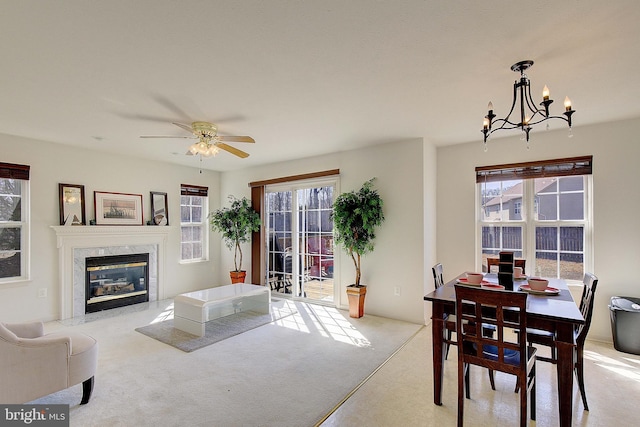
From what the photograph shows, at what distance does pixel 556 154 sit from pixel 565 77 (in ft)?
5.65

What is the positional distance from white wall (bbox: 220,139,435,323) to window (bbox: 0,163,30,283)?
14.3ft

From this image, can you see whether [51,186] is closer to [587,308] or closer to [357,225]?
[357,225]

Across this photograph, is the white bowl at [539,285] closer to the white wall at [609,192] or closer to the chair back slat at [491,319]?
the chair back slat at [491,319]

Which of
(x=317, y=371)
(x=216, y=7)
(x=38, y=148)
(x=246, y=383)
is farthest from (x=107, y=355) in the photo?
(x=216, y=7)

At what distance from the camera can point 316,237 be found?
5.34 metres

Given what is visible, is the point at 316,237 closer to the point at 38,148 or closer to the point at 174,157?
the point at 174,157

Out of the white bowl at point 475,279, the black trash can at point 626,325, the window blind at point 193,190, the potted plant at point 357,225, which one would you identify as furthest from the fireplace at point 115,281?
the black trash can at point 626,325

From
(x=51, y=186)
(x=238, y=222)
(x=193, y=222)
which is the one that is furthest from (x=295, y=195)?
(x=51, y=186)

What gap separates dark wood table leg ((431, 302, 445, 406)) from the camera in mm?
2338

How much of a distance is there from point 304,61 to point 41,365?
2825mm

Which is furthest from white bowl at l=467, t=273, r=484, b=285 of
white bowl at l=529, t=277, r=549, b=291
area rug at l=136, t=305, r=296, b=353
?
area rug at l=136, t=305, r=296, b=353

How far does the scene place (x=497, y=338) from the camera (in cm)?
207

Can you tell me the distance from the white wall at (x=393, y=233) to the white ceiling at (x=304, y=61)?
79cm

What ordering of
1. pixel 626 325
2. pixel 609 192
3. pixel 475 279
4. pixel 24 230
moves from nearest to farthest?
pixel 475 279 < pixel 626 325 < pixel 609 192 < pixel 24 230
